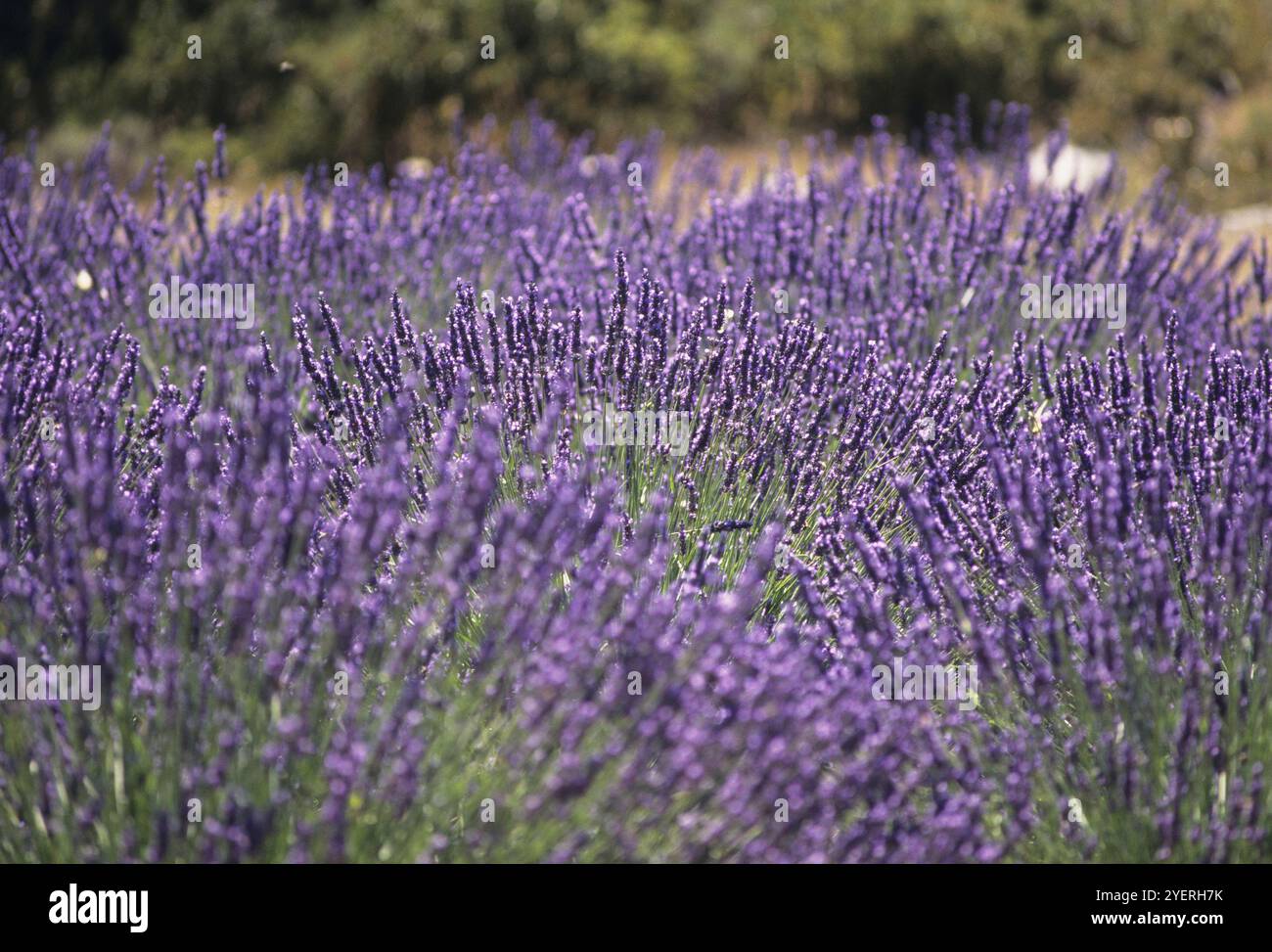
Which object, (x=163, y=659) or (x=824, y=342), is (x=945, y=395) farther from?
(x=163, y=659)

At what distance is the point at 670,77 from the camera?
30.1ft

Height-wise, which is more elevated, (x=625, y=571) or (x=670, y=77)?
(x=670, y=77)

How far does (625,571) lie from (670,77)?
7.73 metres

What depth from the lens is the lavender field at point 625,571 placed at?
1987 mm

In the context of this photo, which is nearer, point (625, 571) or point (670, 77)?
point (625, 571)

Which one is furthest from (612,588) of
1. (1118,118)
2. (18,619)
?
(1118,118)

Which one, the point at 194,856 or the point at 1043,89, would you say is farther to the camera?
the point at 1043,89

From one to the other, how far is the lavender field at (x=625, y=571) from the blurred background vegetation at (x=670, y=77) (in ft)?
18.4

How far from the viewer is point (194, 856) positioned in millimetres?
1985

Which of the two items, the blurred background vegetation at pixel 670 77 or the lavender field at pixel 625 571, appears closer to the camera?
the lavender field at pixel 625 571

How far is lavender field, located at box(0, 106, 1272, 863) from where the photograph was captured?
1.99m

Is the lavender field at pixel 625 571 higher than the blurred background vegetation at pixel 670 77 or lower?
lower

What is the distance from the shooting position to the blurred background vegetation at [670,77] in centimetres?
904
